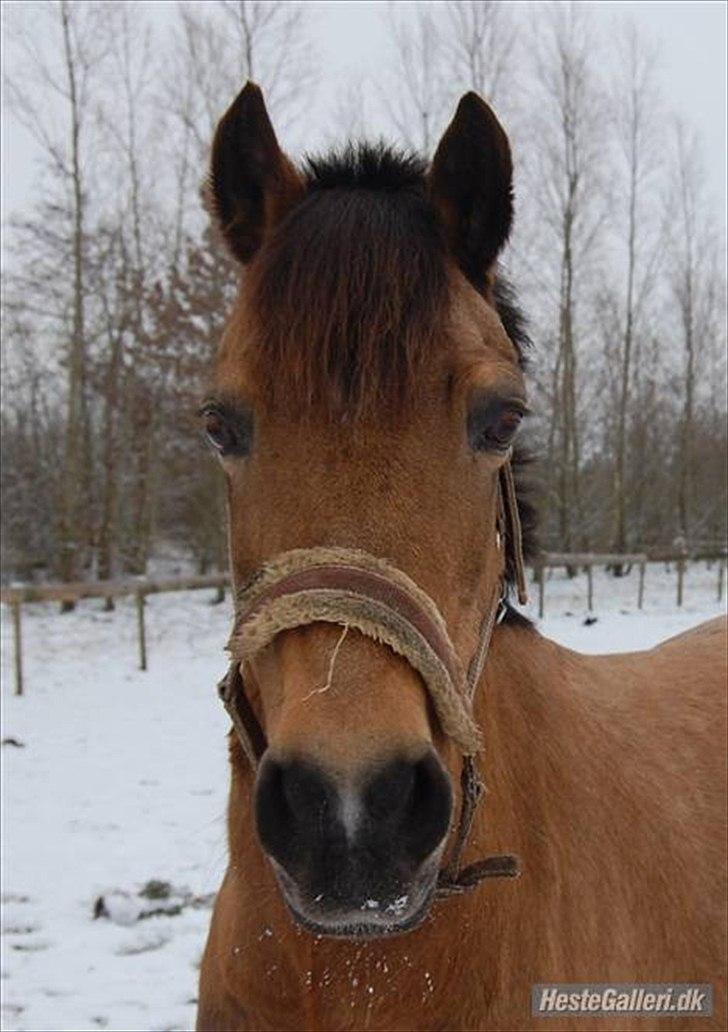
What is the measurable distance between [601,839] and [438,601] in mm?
962

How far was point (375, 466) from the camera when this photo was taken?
1.63 metres

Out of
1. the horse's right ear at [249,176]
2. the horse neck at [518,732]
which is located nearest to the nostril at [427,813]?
the horse neck at [518,732]

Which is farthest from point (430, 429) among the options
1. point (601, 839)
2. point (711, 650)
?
point (711, 650)

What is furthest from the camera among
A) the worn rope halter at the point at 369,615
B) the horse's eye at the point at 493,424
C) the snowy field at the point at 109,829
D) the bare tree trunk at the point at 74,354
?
Answer: the bare tree trunk at the point at 74,354

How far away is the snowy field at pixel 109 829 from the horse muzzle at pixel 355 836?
3.13 ft

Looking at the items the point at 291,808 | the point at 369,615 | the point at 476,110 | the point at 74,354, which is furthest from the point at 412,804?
the point at 74,354

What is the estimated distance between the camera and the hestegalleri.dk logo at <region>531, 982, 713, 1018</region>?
191 centimetres

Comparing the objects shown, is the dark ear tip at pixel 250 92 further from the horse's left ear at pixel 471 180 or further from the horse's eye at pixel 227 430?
the horse's eye at pixel 227 430

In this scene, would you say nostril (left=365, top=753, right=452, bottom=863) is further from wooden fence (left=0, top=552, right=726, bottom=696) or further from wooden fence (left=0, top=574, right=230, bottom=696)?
wooden fence (left=0, top=574, right=230, bottom=696)

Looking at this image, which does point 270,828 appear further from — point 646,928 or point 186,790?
point 186,790

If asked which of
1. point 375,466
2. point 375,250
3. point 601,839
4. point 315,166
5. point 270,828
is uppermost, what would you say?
point 315,166

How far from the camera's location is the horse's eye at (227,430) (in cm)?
179

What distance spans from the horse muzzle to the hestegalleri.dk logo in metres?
0.68

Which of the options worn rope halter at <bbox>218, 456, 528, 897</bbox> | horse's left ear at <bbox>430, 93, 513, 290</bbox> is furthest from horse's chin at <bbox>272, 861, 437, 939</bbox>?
horse's left ear at <bbox>430, 93, 513, 290</bbox>
